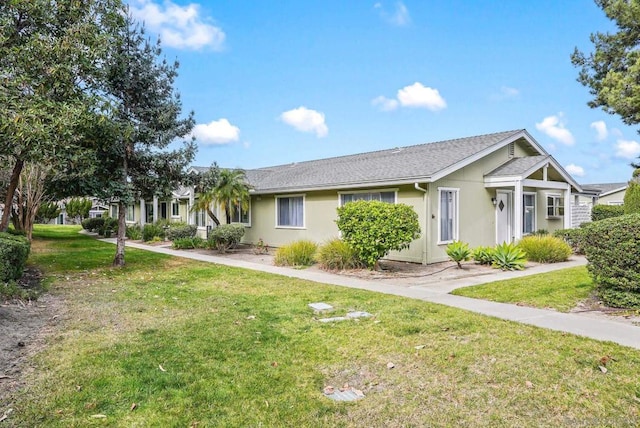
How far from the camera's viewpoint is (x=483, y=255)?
1241cm

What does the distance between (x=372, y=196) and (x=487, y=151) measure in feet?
13.7

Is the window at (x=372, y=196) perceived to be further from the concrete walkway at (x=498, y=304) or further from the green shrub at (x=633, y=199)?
the green shrub at (x=633, y=199)

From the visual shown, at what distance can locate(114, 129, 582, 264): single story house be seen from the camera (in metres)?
13.0

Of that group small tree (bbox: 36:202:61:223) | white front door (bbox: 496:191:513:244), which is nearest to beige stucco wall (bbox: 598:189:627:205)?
white front door (bbox: 496:191:513:244)

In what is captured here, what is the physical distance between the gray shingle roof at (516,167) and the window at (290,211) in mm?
7264

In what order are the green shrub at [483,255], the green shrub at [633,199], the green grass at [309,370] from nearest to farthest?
the green grass at [309,370] → the green shrub at [483,255] → the green shrub at [633,199]

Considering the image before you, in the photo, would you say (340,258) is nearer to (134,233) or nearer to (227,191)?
(227,191)

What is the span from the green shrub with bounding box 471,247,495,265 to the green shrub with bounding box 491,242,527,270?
0.61 ft

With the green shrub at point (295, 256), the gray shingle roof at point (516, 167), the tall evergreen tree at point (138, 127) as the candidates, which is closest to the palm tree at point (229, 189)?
the tall evergreen tree at point (138, 127)

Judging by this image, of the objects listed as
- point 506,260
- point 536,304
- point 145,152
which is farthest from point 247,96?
point 536,304

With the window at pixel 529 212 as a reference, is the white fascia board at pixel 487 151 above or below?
above

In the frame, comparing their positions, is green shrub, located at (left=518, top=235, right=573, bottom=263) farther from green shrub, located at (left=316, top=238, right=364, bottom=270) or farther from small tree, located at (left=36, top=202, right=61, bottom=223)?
small tree, located at (left=36, top=202, right=61, bottom=223)

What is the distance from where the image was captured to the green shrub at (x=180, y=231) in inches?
849

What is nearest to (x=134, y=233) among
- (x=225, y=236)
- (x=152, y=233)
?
(x=152, y=233)
